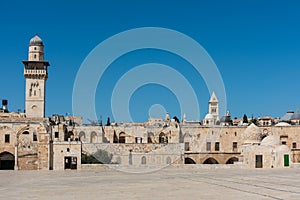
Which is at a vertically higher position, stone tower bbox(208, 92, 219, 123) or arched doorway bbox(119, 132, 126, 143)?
stone tower bbox(208, 92, 219, 123)

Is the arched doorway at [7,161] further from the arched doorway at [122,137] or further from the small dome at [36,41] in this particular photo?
the small dome at [36,41]

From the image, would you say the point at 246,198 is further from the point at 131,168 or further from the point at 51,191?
the point at 131,168

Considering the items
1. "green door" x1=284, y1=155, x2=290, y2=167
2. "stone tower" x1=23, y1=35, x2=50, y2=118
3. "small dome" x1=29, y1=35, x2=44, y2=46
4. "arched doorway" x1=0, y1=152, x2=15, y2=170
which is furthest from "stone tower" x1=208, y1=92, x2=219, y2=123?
"green door" x1=284, y1=155, x2=290, y2=167

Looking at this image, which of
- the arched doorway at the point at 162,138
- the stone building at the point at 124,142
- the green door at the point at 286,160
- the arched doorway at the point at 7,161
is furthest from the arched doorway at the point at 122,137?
the green door at the point at 286,160

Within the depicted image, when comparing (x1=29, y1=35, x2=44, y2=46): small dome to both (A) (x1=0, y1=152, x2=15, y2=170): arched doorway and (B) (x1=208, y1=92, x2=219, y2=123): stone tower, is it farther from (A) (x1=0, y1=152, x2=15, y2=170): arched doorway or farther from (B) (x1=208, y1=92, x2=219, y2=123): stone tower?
(B) (x1=208, y1=92, x2=219, y2=123): stone tower

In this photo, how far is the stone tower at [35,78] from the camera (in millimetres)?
54938

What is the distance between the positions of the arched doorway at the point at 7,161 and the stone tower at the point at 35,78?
42.7 feet

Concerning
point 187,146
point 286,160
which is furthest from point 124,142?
point 286,160

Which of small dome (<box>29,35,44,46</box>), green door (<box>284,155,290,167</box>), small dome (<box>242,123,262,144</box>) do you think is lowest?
green door (<box>284,155,290,167</box>)

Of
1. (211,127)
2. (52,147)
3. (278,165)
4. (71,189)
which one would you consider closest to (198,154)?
(211,127)

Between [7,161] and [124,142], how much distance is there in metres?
12.4

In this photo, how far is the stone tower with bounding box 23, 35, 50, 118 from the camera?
54.9 metres

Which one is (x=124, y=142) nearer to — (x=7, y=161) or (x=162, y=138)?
(x=162, y=138)

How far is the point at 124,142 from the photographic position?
1945 inches
